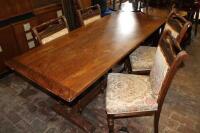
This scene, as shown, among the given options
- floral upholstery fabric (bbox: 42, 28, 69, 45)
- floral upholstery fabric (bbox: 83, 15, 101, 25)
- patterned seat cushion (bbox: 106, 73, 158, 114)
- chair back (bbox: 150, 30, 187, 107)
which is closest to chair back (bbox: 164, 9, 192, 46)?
chair back (bbox: 150, 30, 187, 107)

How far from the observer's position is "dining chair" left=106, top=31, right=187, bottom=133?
1.44 meters

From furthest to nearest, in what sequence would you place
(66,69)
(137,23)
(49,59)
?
(137,23)
(49,59)
(66,69)

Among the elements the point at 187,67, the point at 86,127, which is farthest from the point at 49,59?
the point at 187,67

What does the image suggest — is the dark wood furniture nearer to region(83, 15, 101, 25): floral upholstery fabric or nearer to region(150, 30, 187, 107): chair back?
region(83, 15, 101, 25): floral upholstery fabric

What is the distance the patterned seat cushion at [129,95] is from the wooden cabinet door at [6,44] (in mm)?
1723

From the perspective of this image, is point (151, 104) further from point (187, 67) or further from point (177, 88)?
point (187, 67)

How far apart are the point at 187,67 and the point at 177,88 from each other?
568 millimetres

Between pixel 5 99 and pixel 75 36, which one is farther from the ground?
pixel 75 36

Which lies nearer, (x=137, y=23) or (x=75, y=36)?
(x=75, y=36)

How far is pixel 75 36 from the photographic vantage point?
206 cm

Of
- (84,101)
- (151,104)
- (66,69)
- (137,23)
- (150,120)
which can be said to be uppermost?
(137,23)

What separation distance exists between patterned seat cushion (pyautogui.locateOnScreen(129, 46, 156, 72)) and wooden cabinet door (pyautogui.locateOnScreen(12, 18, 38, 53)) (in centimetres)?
151

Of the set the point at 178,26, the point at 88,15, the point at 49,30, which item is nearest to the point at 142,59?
the point at 178,26

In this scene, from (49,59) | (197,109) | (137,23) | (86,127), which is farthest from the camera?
(137,23)
